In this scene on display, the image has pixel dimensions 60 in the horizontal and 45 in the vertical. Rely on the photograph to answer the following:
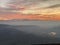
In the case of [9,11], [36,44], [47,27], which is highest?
[9,11]

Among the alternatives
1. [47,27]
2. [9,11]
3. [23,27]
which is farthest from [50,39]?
[9,11]

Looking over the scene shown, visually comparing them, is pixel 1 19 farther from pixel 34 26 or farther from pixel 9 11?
pixel 34 26

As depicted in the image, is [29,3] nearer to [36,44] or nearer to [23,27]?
[23,27]

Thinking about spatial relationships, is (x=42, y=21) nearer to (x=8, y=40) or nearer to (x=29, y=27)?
(x=29, y=27)

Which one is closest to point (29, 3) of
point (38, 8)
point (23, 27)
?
point (38, 8)

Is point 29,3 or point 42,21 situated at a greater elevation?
point 29,3
